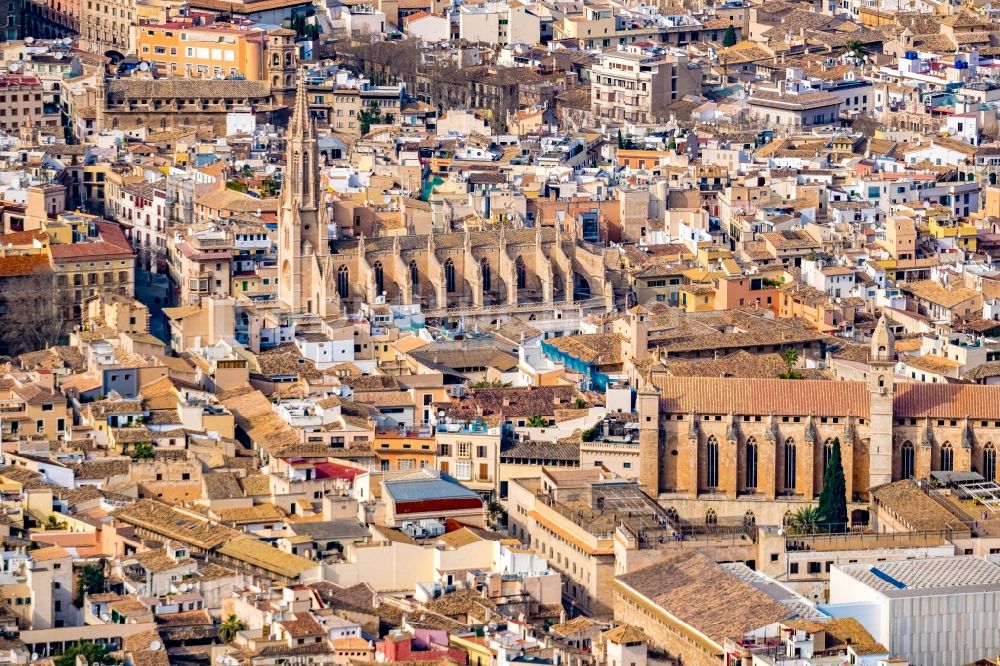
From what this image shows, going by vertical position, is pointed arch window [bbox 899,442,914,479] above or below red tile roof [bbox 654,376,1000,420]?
below

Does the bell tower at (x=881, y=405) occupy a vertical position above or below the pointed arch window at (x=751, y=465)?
above

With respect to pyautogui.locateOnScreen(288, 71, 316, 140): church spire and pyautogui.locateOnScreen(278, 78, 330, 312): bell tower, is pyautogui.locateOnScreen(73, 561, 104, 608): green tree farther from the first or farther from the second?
pyautogui.locateOnScreen(288, 71, 316, 140): church spire

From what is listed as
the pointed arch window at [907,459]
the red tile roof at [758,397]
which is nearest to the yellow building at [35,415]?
the red tile roof at [758,397]

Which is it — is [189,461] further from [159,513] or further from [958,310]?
[958,310]

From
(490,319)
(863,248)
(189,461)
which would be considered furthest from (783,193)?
(189,461)

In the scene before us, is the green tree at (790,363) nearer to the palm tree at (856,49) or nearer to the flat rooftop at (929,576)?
the flat rooftop at (929,576)

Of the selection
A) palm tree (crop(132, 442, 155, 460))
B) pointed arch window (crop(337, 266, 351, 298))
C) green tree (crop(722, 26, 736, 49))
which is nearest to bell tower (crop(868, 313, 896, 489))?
palm tree (crop(132, 442, 155, 460))

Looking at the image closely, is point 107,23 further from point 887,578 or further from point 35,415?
point 887,578
